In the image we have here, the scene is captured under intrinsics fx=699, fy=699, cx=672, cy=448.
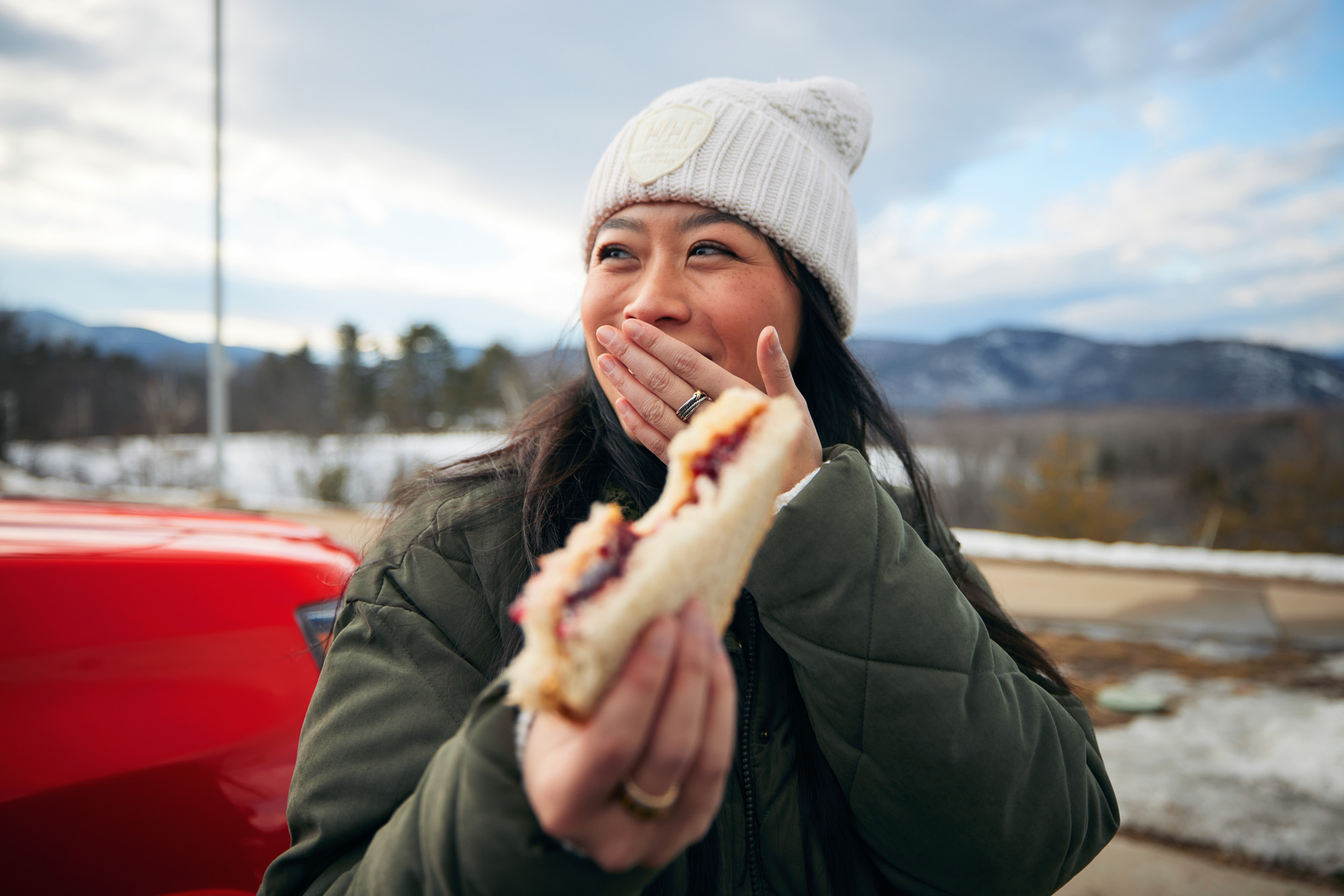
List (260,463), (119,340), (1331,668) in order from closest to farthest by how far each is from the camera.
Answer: (1331,668), (260,463), (119,340)

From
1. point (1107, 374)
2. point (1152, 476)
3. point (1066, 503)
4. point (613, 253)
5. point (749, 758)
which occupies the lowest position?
point (1152, 476)

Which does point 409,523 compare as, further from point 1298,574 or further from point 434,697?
point 1298,574

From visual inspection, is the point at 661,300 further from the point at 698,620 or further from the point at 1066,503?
the point at 1066,503

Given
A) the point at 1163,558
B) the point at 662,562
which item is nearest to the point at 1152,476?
the point at 1163,558

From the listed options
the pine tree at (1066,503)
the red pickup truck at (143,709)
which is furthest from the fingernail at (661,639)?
the pine tree at (1066,503)

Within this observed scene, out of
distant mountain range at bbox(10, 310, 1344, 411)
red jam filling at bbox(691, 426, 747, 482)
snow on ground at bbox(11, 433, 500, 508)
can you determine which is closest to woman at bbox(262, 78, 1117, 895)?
red jam filling at bbox(691, 426, 747, 482)

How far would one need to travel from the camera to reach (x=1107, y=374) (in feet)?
358

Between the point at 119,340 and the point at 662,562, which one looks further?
the point at 119,340

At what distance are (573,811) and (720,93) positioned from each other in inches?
70.6

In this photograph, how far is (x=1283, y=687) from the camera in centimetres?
509

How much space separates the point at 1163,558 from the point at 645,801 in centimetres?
1057

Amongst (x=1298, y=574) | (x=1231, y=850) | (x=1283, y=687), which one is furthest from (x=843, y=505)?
(x=1298, y=574)

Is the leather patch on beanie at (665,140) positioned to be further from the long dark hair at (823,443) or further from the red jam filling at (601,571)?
the red jam filling at (601,571)

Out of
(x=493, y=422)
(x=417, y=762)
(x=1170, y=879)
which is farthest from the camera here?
(x=493, y=422)
